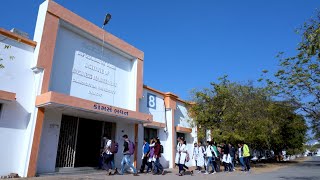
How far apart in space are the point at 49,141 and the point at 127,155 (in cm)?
332

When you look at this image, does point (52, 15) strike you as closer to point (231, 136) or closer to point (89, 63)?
point (89, 63)

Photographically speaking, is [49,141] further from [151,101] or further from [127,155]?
[151,101]

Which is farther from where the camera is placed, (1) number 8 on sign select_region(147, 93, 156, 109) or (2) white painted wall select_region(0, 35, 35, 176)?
(1) number 8 on sign select_region(147, 93, 156, 109)

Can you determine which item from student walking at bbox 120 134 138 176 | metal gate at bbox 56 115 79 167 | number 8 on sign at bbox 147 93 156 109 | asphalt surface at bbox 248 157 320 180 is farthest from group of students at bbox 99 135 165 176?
asphalt surface at bbox 248 157 320 180

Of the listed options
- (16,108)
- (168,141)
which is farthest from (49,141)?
(168,141)

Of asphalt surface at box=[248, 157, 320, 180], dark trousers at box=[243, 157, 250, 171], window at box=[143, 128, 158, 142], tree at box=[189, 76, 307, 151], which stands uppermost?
tree at box=[189, 76, 307, 151]

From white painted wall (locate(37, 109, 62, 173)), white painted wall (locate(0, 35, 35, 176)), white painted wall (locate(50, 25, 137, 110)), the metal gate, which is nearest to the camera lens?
white painted wall (locate(0, 35, 35, 176))

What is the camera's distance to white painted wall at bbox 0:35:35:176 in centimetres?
975

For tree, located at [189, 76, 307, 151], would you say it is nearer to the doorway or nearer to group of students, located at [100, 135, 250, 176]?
group of students, located at [100, 135, 250, 176]

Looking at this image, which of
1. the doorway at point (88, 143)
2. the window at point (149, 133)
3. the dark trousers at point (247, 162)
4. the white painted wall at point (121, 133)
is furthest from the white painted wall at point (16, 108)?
the dark trousers at point (247, 162)

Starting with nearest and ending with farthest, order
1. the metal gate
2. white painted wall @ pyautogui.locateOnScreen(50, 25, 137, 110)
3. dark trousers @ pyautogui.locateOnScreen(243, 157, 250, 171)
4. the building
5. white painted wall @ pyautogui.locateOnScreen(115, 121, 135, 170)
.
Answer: the building, the metal gate, white painted wall @ pyautogui.locateOnScreen(50, 25, 137, 110), white painted wall @ pyautogui.locateOnScreen(115, 121, 135, 170), dark trousers @ pyautogui.locateOnScreen(243, 157, 250, 171)

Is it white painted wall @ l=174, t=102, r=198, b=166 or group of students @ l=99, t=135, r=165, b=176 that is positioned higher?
white painted wall @ l=174, t=102, r=198, b=166

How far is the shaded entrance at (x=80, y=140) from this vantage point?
12.1 m

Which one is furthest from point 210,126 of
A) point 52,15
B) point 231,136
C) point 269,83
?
point 52,15
